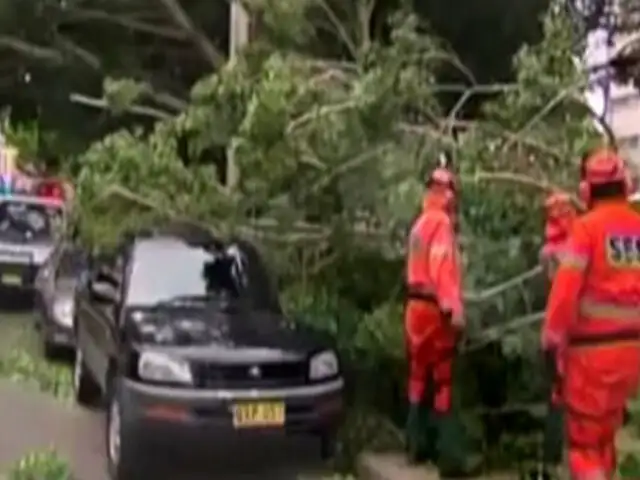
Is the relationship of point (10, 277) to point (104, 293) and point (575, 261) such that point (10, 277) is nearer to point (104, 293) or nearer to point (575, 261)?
point (104, 293)

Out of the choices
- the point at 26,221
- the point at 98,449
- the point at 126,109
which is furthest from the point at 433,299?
the point at 26,221

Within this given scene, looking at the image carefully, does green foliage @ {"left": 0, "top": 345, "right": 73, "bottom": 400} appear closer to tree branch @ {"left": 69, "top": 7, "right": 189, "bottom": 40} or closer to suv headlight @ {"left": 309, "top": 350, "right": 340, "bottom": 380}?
tree branch @ {"left": 69, "top": 7, "right": 189, "bottom": 40}

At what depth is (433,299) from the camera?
910 centimetres

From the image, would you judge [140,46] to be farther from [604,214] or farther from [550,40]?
[604,214]

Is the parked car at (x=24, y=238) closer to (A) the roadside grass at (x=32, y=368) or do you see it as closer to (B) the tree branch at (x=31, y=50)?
(A) the roadside grass at (x=32, y=368)

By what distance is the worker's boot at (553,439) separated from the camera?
866 centimetres

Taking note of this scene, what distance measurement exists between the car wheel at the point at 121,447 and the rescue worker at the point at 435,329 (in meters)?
1.78

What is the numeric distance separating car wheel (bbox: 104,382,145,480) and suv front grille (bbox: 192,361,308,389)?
0.54 m

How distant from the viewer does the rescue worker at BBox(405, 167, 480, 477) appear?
890 cm

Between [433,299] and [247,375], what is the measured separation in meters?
1.29

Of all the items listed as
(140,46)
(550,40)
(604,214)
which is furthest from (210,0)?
(604,214)

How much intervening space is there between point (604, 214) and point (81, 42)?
1187 centimetres

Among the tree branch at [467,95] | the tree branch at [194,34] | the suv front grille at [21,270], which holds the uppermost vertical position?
the tree branch at [194,34]

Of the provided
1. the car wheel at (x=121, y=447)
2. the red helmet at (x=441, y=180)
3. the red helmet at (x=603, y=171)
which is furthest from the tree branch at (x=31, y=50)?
the red helmet at (x=603, y=171)
